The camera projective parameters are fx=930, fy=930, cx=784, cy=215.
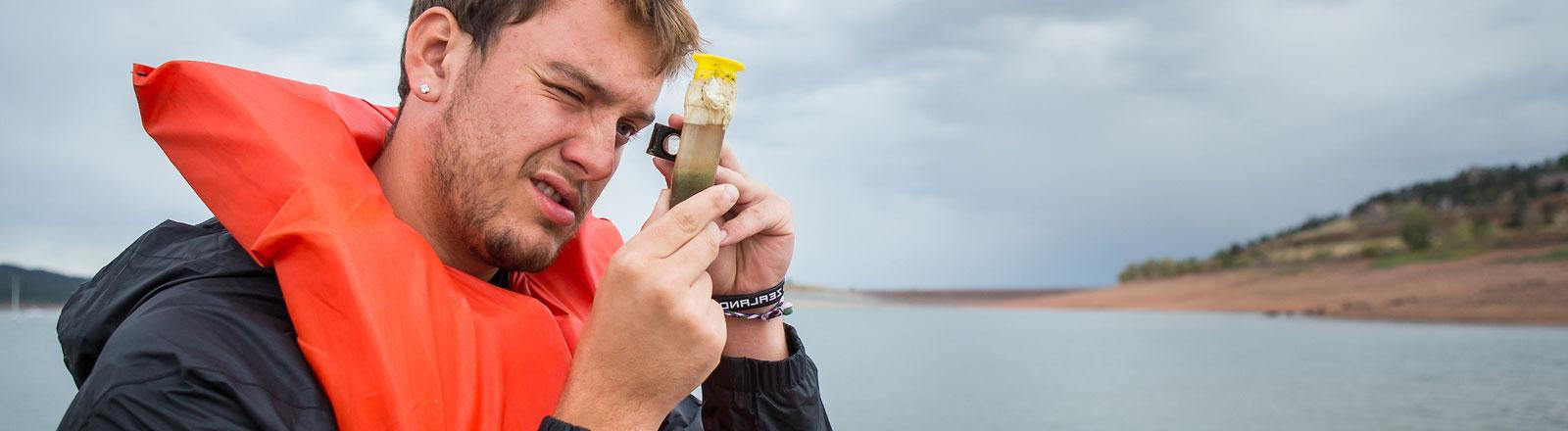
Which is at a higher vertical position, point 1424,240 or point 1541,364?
point 1424,240

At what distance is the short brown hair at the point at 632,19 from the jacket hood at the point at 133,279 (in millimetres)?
605

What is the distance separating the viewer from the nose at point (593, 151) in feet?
6.74

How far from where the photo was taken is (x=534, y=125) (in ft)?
6.61

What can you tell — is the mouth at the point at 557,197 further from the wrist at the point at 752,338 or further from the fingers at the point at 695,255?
the wrist at the point at 752,338

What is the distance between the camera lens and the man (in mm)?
1593

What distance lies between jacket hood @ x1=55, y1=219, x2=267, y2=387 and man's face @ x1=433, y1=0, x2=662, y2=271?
447 mm

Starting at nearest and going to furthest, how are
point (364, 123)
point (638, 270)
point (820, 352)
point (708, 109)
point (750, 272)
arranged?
point (638, 270)
point (708, 109)
point (364, 123)
point (750, 272)
point (820, 352)

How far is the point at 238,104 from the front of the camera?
6.63 feet

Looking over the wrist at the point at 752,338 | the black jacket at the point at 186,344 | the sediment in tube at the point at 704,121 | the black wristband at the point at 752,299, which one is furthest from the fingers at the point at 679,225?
the wrist at the point at 752,338

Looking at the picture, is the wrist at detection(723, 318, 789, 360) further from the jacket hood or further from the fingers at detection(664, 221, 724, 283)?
the jacket hood

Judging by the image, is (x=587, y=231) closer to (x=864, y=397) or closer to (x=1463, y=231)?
(x=864, y=397)

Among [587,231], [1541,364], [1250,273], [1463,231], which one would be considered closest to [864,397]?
[1541,364]

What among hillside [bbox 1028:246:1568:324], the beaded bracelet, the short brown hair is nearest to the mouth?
the short brown hair

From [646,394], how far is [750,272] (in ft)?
2.68
